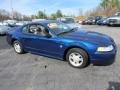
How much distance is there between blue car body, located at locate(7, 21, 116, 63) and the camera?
537cm

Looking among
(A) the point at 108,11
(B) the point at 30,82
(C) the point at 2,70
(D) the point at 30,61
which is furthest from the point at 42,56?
(A) the point at 108,11

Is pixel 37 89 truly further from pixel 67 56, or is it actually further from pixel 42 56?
pixel 42 56

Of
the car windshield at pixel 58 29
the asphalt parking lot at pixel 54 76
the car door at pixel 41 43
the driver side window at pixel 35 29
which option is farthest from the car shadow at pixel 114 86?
the driver side window at pixel 35 29

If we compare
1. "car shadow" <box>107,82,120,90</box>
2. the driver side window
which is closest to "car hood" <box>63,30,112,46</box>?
the driver side window

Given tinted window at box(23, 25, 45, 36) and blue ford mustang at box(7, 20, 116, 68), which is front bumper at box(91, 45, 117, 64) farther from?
tinted window at box(23, 25, 45, 36)

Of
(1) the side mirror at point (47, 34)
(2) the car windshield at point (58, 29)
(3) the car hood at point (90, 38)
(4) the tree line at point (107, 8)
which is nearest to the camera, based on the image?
(3) the car hood at point (90, 38)

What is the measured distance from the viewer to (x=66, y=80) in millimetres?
4816

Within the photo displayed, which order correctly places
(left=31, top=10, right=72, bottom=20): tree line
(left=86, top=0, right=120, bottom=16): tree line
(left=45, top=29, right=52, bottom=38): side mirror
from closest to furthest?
(left=45, top=29, right=52, bottom=38): side mirror, (left=86, top=0, right=120, bottom=16): tree line, (left=31, top=10, right=72, bottom=20): tree line

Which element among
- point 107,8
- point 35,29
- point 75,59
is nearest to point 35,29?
point 35,29

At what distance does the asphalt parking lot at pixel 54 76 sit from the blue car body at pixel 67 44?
1.06 feet

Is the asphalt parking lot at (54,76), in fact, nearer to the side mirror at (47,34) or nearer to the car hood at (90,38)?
the car hood at (90,38)

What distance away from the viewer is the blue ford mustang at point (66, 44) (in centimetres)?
538

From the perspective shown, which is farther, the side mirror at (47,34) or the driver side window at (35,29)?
the driver side window at (35,29)

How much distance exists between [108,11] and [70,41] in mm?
49568
